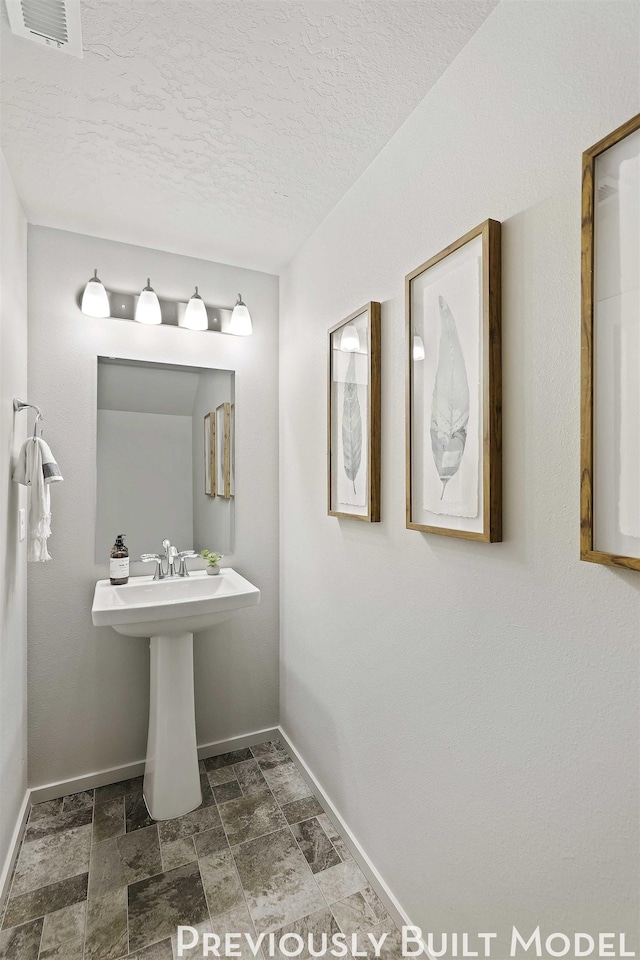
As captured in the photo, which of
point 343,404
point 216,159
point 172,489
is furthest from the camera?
point 172,489

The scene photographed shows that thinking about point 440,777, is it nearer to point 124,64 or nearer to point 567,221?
point 567,221

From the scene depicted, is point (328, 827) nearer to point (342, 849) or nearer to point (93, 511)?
point (342, 849)

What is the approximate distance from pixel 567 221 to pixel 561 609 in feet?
2.56

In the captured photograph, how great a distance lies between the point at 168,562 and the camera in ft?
7.55

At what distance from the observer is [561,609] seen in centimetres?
96

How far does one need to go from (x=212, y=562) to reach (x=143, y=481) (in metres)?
0.52

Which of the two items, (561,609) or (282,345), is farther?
(282,345)

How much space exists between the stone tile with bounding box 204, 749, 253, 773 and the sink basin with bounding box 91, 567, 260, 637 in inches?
31.7

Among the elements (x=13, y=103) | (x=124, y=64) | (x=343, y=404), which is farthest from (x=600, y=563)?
(x=13, y=103)

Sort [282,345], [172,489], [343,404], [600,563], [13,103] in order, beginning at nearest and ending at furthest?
[600,563] < [13,103] < [343,404] < [172,489] < [282,345]

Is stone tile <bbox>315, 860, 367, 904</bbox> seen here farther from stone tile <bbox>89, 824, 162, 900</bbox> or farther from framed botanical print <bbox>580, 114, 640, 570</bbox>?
framed botanical print <bbox>580, 114, 640, 570</bbox>

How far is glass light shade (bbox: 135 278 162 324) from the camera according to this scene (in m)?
2.17

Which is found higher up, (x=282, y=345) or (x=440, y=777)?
(x=282, y=345)

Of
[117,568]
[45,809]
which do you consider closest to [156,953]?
[45,809]
